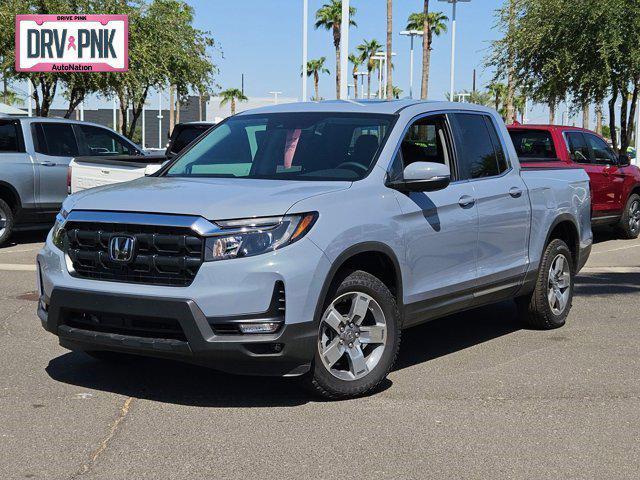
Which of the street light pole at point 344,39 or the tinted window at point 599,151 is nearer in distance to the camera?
the tinted window at point 599,151

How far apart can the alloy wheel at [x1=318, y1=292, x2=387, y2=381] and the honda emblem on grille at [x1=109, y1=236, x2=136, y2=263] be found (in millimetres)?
1194

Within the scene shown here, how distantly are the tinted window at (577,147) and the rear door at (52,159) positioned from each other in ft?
25.0

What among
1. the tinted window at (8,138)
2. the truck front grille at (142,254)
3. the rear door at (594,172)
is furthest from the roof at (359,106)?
the tinted window at (8,138)

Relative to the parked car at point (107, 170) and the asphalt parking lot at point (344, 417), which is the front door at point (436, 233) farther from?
the parked car at point (107, 170)

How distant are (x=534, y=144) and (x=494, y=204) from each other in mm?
7416

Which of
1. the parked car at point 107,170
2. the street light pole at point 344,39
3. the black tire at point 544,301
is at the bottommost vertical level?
the black tire at point 544,301

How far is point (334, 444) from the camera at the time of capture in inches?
200

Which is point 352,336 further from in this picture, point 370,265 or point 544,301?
point 544,301

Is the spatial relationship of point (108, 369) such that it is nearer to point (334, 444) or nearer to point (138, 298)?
point (138, 298)

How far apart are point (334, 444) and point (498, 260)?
2.80 meters

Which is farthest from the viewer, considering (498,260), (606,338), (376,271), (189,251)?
(606,338)

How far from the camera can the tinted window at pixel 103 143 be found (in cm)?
1527

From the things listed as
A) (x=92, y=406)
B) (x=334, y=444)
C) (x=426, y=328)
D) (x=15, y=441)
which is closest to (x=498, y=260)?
(x=426, y=328)

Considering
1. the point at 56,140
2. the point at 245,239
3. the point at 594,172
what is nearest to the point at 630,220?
the point at 594,172
